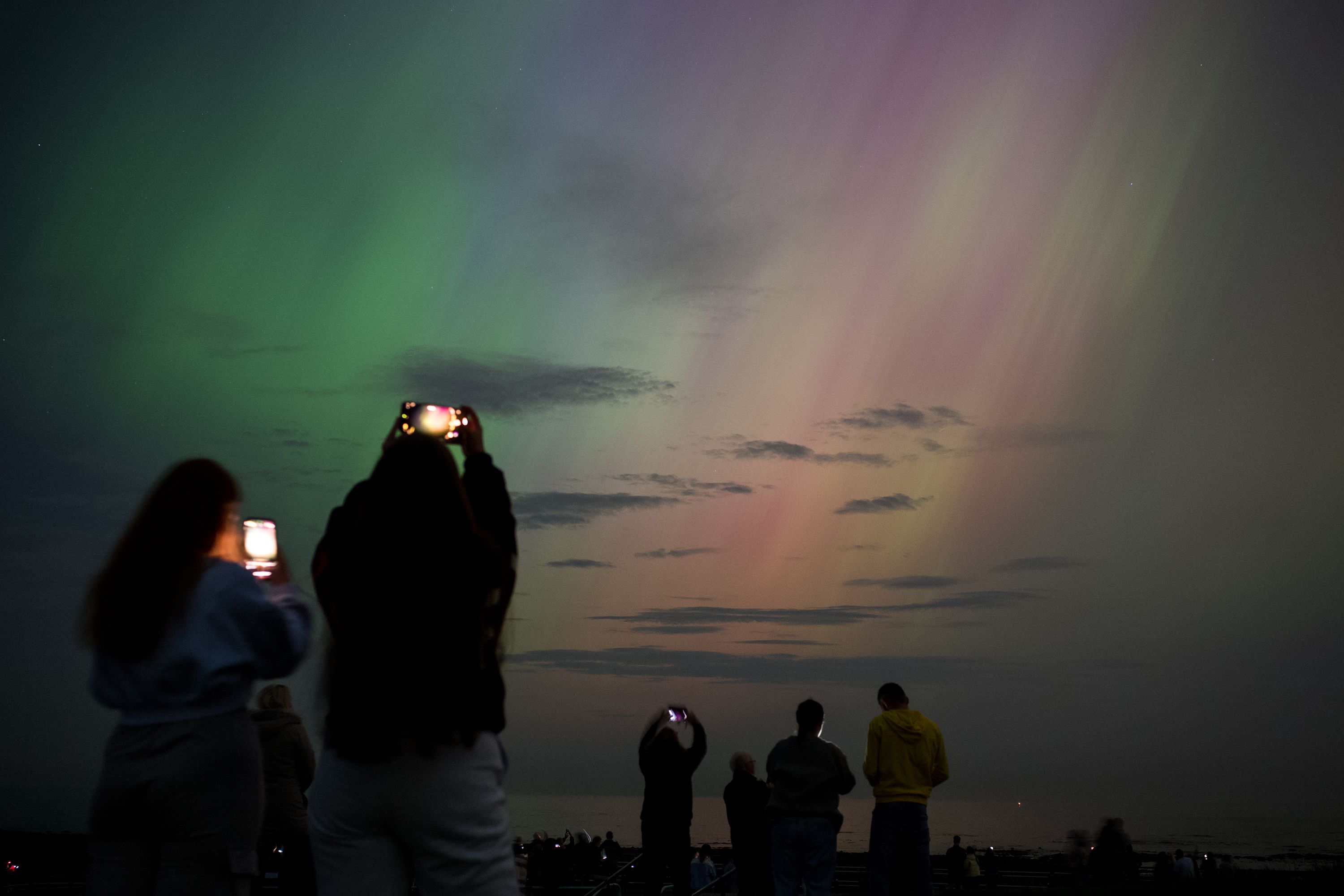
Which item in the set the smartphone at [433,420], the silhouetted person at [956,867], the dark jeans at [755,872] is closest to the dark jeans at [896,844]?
the dark jeans at [755,872]

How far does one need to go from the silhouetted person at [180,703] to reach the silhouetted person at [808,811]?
6113 mm

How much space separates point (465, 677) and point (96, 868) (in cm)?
133

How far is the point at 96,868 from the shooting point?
10.2ft

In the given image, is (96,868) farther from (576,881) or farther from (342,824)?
(576,881)

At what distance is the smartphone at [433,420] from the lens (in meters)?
3.49

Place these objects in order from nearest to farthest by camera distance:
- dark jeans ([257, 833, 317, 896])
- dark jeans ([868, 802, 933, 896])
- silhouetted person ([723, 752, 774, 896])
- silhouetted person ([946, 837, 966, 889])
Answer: dark jeans ([257, 833, 317, 896]) < dark jeans ([868, 802, 933, 896]) < silhouetted person ([723, 752, 774, 896]) < silhouetted person ([946, 837, 966, 889])

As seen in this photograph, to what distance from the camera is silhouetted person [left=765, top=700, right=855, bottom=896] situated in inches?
338

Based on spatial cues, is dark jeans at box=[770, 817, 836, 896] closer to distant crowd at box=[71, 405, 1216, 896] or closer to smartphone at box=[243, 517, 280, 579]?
distant crowd at box=[71, 405, 1216, 896]

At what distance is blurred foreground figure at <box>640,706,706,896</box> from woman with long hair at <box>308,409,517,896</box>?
22.5 ft

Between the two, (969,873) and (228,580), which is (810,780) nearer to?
(228,580)

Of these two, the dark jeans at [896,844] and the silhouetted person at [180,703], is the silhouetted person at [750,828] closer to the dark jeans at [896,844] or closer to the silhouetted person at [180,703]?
the dark jeans at [896,844]

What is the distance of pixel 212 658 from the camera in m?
3.11

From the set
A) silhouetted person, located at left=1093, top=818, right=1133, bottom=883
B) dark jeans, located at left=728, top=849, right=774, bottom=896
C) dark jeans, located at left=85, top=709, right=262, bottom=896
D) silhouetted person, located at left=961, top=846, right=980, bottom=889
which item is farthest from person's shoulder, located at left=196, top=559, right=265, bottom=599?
silhouetted person, located at left=961, top=846, right=980, bottom=889

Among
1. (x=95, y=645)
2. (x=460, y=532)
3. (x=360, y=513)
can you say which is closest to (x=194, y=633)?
(x=95, y=645)
